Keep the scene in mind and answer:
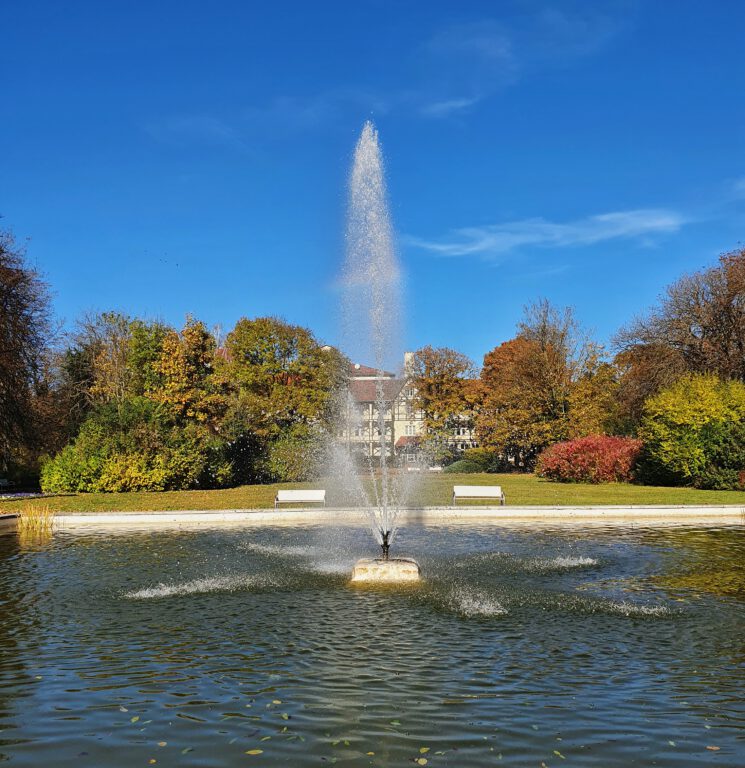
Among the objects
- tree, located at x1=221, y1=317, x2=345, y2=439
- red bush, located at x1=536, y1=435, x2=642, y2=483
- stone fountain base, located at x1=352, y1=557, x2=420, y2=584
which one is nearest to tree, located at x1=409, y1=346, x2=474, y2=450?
tree, located at x1=221, y1=317, x2=345, y2=439

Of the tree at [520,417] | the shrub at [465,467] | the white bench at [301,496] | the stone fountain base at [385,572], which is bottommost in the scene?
the stone fountain base at [385,572]

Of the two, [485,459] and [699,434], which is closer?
[699,434]

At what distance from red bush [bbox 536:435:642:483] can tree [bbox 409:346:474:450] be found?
23933 mm

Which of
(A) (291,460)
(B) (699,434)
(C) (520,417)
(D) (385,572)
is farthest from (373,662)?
(C) (520,417)

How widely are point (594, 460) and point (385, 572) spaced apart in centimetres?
2720

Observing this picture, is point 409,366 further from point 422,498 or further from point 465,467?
point 422,498

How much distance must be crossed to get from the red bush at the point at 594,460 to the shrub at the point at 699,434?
2.28 metres

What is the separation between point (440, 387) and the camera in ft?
216

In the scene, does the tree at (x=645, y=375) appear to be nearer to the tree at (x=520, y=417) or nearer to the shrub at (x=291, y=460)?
the tree at (x=520, y=417)

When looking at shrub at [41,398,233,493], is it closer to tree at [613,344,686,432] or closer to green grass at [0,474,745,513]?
green grass at [0,474,745,513]

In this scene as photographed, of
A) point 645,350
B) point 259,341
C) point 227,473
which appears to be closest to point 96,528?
point 227,473

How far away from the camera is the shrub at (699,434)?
3038 centimetres

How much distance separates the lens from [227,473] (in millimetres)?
35812

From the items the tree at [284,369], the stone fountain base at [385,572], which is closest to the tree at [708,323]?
the tree at [284,369]
